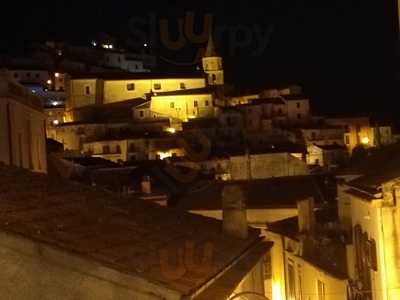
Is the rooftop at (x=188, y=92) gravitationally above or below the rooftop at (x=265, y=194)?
above

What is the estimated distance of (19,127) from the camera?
78.2 ft

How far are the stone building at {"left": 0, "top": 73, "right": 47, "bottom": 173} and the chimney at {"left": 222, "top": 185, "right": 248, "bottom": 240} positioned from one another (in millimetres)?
8542

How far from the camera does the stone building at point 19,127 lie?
2206cm

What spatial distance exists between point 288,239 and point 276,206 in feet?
25.9

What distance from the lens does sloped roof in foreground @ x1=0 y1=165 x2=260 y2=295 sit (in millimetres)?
7277

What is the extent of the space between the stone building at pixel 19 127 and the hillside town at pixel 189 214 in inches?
2.3

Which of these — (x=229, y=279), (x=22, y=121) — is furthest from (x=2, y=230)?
(x=22, y=121)

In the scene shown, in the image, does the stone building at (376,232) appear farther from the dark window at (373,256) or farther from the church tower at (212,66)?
the church tower at (212,66)

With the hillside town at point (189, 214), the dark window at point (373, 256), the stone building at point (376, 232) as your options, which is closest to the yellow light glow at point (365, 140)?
the hillside town at point (189, 214)

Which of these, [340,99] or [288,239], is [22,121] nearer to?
[288,239]

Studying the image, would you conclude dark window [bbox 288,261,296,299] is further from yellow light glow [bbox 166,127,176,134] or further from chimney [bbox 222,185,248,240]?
yellow light glow [bbox 166,127,176,134]

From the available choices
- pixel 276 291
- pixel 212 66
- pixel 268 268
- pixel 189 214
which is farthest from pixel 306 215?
pixel 212 66

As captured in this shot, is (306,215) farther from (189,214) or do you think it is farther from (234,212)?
(234,212)

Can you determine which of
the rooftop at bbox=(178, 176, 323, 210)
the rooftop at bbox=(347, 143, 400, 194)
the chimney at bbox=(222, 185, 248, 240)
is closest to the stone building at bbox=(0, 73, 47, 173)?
the chimney at bbox=(222, 185, 248, 240)
